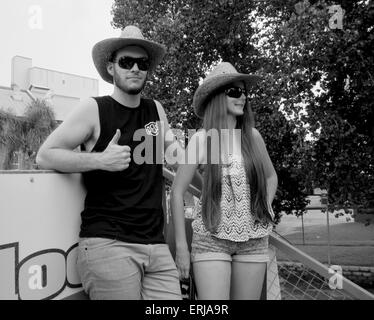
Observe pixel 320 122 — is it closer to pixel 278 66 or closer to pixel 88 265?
pixel 278 66

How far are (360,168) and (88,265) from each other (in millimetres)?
5184

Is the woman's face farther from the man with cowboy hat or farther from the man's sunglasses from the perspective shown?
the man with cowboy hat

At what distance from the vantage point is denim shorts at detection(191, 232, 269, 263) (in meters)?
2.01

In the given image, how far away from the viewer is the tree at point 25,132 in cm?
1334

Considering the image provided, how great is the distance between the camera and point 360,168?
5930 mm

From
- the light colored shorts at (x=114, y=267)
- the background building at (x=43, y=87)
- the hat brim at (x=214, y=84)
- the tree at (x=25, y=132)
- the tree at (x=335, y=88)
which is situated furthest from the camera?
the background building at (x=43, y=87)

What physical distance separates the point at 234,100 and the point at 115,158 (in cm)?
89

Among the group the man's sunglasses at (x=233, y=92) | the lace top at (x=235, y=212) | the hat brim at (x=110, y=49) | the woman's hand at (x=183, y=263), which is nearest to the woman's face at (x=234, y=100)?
the man's sunglasses at (x=233, y=92)

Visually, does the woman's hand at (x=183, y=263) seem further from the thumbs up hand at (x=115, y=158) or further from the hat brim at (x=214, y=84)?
the hat brim at (x=214, y=84)

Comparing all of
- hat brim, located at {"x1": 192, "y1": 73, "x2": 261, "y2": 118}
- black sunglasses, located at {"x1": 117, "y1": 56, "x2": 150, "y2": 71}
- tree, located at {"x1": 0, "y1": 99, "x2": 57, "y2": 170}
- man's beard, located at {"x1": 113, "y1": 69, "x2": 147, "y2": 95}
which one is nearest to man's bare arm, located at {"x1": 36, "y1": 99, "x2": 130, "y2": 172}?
man's beard, located at {"x1": 113, "y1": 69, "x2": 147, "y2": 95}

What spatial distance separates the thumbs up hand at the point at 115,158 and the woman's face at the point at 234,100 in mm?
779

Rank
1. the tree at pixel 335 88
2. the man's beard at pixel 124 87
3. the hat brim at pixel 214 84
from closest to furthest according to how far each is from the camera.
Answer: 1. the man's beard at pixel 124 87
2. the hat brim at pixel 214 84
3. the tree at pixel 335 88

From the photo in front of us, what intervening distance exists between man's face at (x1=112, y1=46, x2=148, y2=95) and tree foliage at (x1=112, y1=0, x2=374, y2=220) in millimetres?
3876
